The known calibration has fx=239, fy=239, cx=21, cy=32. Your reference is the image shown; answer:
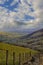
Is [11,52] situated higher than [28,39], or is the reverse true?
[28,39]

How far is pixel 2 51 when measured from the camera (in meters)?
5.86

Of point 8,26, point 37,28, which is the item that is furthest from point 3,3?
point 37,28

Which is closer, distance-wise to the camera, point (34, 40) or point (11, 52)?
point (11, 52)

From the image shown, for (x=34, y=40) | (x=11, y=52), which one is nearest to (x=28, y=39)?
(x=34, y=40)

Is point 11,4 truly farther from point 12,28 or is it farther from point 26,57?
point 26,57

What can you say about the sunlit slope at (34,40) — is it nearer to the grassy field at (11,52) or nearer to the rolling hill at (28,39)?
the rolling hill at (28,39)

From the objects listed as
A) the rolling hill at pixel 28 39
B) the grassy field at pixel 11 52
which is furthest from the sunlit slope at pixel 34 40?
the grassy field at pixel 11 52

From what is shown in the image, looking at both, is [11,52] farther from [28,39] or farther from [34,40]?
[34,40]

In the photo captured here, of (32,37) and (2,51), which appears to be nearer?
(2,51)

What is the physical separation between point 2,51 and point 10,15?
989 millimetres

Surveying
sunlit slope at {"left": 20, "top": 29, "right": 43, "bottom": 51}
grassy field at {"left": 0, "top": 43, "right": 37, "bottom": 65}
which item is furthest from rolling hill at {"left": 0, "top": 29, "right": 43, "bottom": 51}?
grassy field at {"left": 0, "top": 43, "right": 37, "bottom": 65}

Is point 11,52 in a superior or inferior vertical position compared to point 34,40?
inferior

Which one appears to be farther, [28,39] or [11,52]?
[28,39]

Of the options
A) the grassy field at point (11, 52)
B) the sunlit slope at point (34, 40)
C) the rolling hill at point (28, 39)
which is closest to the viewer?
the grassy field at point (11, 52)
